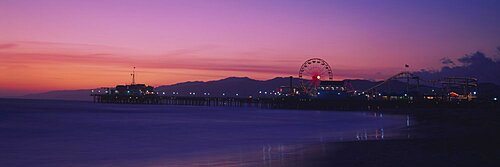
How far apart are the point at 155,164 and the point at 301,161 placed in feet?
12.8

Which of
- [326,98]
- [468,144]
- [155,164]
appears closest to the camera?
[155,164]

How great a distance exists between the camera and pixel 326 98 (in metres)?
101

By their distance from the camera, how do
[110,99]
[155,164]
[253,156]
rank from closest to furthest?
[155,164] < [253,156] < [110,99]

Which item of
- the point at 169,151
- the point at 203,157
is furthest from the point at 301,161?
the point at 169,151

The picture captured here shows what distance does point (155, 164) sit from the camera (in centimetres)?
1415

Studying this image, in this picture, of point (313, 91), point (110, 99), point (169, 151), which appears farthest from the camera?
point (110, 99)

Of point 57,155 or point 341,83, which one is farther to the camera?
point 341,83

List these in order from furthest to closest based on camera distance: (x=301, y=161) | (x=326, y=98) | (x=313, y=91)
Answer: (x=313, y=91) → (x=326, y=98) → (x=301, y=161)

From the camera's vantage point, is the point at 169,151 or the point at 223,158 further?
the point at 169,151

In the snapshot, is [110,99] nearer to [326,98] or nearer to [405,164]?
[326,98]

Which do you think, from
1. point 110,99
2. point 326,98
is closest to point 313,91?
point 326,98

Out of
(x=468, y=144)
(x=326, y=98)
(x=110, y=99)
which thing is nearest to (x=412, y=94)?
(x=326, y=98)

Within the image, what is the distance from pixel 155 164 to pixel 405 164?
6404mm

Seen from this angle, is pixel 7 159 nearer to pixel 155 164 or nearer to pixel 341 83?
pixel 155 164
